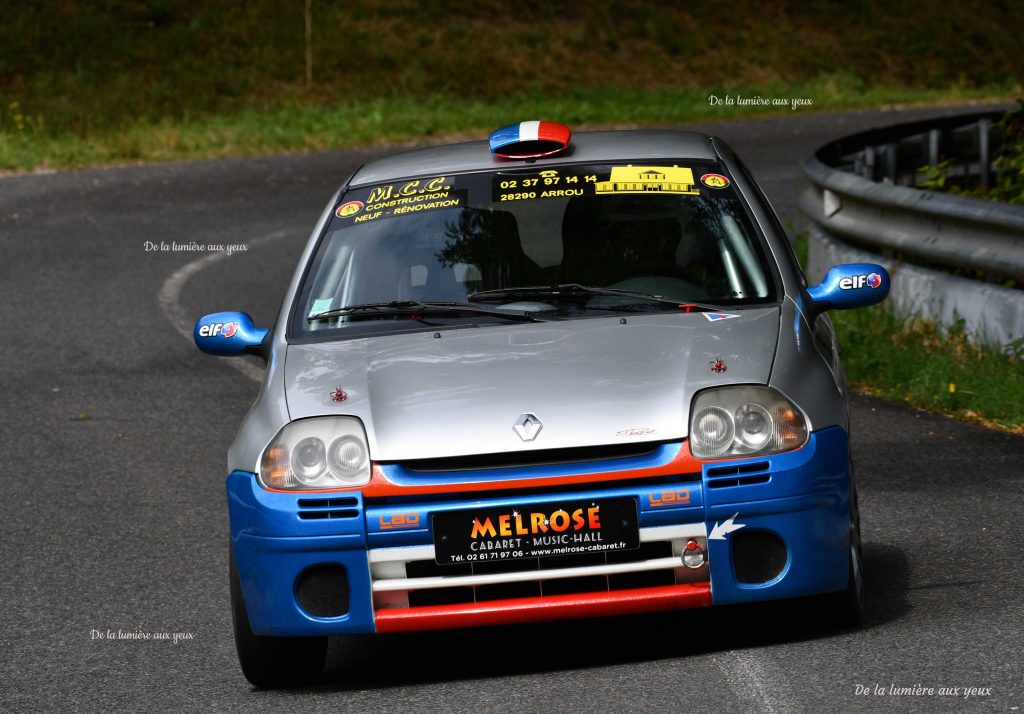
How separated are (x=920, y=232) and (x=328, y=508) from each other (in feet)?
18.4

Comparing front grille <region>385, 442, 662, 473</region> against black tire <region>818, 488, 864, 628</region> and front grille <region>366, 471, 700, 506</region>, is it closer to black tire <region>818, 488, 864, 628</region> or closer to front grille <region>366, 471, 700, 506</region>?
front grille <region>366, 471, 700, 506</region>

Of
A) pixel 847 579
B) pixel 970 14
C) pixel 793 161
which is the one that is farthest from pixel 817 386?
pixel 970 14

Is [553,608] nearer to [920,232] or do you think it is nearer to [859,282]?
[859,282]

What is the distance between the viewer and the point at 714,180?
583cm

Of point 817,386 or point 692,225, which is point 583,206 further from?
point 817,386

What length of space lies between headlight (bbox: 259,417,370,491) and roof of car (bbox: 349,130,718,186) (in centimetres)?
158

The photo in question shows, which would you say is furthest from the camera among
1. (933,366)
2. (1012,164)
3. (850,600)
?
(1012,164)

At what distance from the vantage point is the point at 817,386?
15.7 ft

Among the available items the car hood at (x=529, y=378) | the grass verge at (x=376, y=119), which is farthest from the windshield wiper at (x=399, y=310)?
the grass verge at (x=376, y=119)

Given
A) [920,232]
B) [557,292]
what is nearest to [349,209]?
[557,292]

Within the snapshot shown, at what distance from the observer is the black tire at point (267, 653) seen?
15.6 ft

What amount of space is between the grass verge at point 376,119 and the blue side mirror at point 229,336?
1459 centimetres

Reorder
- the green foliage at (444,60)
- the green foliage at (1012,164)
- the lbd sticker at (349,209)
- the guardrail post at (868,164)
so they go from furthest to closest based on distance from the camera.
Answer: the green foliage at (444,60)
the guardrail post at (868,164)
the green foliage at (1012,164)
the lbd sticker at (349,209)

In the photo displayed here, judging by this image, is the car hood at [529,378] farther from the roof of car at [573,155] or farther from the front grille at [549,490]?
the roof of car at [573,155]
